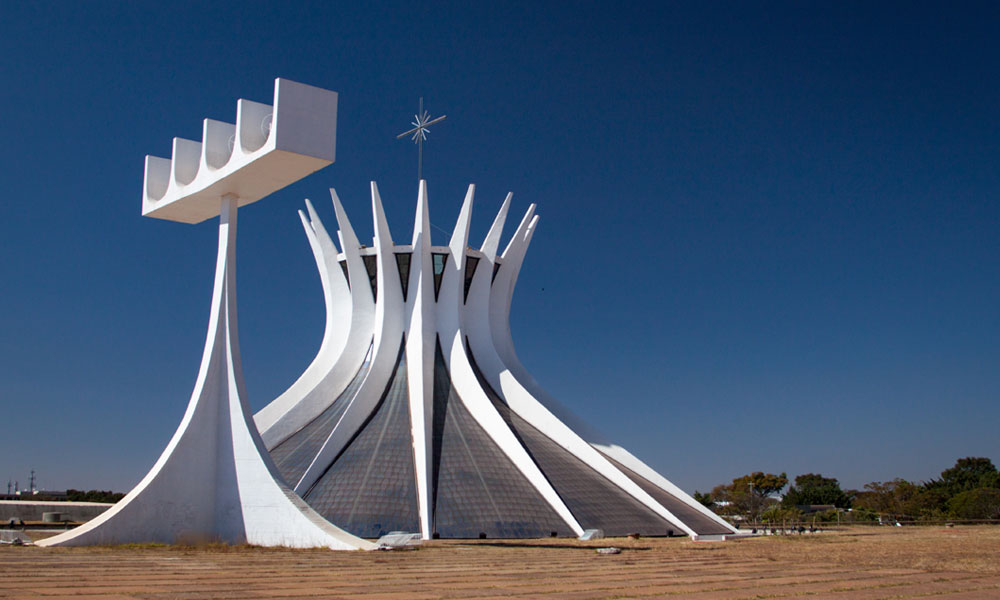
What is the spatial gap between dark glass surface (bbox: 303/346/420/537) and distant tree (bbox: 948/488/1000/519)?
113ft

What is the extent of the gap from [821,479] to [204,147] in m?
84.5

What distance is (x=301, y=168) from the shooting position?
1620 cm

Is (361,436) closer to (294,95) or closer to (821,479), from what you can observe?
(294,95)

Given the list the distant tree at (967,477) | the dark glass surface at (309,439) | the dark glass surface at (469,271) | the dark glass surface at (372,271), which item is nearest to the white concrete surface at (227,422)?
the dark glass surface at (309,439)

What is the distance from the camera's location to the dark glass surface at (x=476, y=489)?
23344mm

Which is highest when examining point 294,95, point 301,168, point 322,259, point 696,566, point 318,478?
point 322,259

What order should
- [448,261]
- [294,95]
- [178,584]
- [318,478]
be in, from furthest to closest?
A: [448,261]
[318,478]
[294,95]
[178,584]

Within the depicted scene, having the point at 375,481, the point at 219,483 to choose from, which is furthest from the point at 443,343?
the point at 219,483

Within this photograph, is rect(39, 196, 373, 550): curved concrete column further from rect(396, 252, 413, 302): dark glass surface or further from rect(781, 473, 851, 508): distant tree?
rect(781, 473, 851, 508): distant tree

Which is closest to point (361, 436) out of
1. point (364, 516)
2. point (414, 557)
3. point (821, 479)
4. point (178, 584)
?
point (364, 516)

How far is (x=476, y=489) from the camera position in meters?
25.1

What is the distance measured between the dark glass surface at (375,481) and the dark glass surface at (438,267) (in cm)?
475

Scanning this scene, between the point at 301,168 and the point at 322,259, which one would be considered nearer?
the point at 301,168

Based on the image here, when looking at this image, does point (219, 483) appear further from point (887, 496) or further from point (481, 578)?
point (887, 496)
